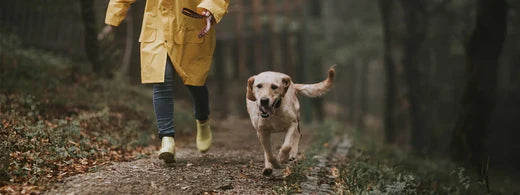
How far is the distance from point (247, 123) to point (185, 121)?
249cm

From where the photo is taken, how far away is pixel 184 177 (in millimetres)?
5055

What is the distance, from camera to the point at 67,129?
20.7 ft

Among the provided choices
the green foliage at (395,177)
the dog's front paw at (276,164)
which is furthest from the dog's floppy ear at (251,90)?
the green foliage at (395,177)

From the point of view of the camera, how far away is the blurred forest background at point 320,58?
9102 mm

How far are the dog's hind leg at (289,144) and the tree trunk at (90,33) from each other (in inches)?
195

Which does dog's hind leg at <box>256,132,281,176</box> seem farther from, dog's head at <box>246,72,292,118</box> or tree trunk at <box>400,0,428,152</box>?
tree trunk at <box>400,0,428,152</box>

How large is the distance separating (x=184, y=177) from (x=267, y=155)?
792 mm

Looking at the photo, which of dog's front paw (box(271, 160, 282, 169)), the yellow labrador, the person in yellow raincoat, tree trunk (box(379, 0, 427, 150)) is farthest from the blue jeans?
tree trunk (box(379, 0, 427, 150))

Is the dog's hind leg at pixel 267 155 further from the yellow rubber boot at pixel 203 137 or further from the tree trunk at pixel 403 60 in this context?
the tree trunk at pixel 403 60

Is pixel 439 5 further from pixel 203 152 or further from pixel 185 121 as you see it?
pixel 203 152

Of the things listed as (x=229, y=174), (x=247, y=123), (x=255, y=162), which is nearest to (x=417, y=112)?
(x=247, y=123)

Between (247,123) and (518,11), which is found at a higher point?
(518,11)

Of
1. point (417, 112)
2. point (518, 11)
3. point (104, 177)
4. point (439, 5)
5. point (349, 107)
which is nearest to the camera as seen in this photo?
point (104, 177)

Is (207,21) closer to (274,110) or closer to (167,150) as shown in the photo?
(274,110)
